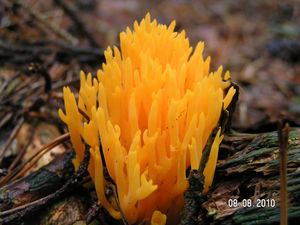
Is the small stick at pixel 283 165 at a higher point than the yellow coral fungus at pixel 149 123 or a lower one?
lower

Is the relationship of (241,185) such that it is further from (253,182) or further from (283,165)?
(283,165)

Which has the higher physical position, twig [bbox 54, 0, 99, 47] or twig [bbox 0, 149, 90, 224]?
twig [bbox 54, 0, 99, 47]

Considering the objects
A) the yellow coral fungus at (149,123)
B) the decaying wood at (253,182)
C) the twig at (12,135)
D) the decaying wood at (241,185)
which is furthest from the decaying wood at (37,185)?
the decaying wood at (253,182)

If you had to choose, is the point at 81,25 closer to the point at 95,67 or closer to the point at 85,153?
the point at 95,67

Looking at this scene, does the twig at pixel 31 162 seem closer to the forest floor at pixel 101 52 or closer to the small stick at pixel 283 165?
the forest floor at pixel 101 52

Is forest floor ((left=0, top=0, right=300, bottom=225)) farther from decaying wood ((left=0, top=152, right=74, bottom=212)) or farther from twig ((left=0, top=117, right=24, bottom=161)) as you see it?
decaying wood ((left=0, top=152, right=74, bottom=212))

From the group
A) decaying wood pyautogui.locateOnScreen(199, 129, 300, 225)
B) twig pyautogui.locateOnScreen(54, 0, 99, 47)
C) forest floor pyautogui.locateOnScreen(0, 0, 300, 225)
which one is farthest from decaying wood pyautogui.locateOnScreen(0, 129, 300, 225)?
twig pyautogui.locateOnScreen(54, 0, 99, 47)
